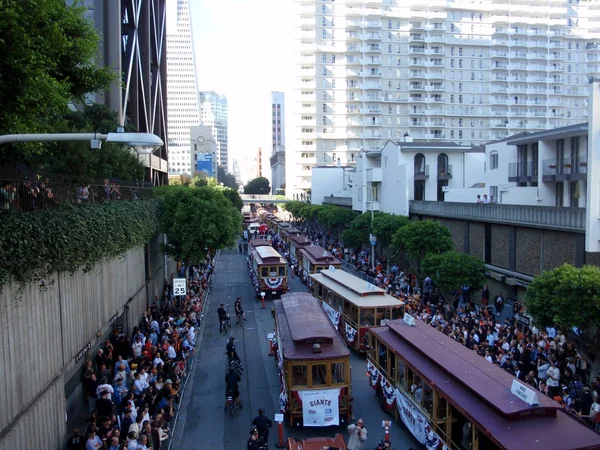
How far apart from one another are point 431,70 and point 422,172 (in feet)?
195

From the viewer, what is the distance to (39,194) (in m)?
12.2

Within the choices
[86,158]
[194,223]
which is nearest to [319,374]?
[86,158]

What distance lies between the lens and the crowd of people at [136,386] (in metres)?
12.5

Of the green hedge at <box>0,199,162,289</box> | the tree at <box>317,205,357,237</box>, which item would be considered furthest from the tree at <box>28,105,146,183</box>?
the tree at <box>317,205,357,237</box>

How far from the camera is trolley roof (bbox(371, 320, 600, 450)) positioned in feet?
31.3

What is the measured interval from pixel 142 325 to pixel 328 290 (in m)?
8.49

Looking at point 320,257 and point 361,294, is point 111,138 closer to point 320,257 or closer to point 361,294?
point 361,294

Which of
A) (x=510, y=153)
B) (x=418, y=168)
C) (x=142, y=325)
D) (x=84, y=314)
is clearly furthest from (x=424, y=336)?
(x=418, y=168)

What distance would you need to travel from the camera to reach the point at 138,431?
12.9 metres

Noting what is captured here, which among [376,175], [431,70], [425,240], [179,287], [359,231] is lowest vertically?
[179,287]

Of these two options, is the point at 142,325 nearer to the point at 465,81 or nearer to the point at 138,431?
the point at 138,431

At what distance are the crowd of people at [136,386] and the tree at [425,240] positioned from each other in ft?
49.0

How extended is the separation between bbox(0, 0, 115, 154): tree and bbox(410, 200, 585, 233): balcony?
2074cm

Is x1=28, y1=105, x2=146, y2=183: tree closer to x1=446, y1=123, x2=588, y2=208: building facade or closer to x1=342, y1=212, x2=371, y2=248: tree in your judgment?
x1=342, y1=212, x2=371, y2=248: tree
